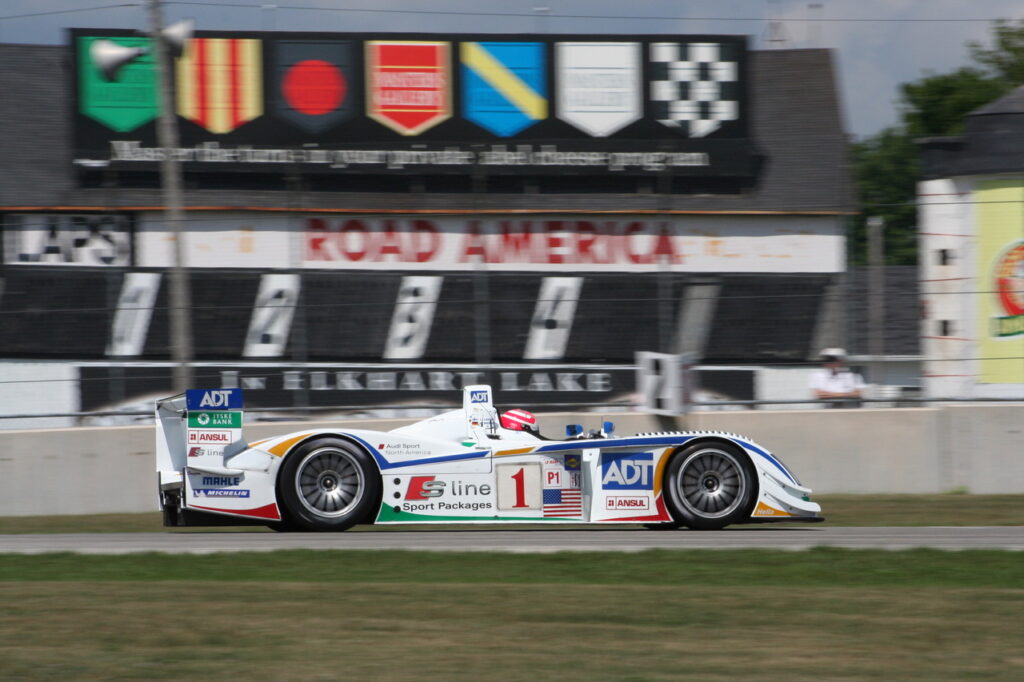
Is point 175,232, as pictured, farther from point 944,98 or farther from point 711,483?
point 944,98

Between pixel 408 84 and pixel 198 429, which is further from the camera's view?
pixel 408 84

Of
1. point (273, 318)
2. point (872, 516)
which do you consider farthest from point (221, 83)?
point (872, 516)

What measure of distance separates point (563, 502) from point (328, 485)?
5.94ft

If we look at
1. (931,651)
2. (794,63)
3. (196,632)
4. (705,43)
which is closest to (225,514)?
(196,632)

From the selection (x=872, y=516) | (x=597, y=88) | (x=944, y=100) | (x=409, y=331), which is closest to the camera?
(x=872, y=516)

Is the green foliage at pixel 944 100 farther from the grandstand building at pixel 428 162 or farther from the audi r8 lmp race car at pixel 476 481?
the audi r8 lmp race car at pixel 476 481

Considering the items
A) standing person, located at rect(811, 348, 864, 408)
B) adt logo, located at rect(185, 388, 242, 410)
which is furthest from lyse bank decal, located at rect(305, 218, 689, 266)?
adt logo, located at rect(185, 388, 242, 410)

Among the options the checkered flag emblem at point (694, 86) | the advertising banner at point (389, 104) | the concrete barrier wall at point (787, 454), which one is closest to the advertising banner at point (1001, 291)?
the concrete barrier wall at point (787, 454)

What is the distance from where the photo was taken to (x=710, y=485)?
9945 millimetres

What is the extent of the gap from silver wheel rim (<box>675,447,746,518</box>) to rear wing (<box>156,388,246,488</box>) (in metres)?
3.43

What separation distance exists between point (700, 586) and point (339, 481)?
11.7ft

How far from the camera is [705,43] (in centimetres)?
2692

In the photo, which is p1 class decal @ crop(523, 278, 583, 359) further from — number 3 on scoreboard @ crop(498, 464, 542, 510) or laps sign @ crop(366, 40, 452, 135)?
laps sign @ crop(366, 40, 452, 135)

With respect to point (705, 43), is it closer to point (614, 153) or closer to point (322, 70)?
point (614, 153)
